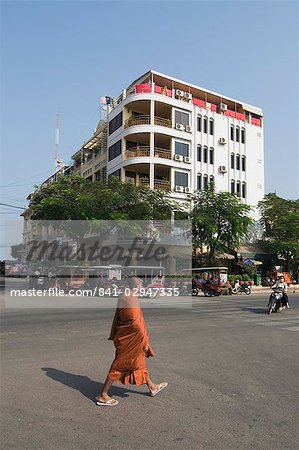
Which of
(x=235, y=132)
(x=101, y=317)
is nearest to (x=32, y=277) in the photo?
(x=101, y=317)

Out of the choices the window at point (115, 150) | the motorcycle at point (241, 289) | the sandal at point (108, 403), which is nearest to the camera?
the sandal at point (108, 403)

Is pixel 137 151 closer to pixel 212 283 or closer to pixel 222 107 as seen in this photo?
pixel 222 107

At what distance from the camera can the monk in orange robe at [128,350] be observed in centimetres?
518

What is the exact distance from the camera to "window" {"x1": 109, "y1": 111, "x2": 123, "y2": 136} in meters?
39.4

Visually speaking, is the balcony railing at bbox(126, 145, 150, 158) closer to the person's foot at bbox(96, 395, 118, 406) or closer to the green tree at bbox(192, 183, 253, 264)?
Result: the green tree at bbox(192, 183, 253, 264)

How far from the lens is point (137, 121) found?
3756cm

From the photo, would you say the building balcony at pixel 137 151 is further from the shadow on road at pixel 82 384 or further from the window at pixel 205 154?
the shadow on road at pixel 82 384

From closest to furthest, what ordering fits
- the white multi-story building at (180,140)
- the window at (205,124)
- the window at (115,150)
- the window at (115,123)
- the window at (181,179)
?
the white multi-story building at (180,140), the window at (181,179), the window at (115,150), the window at (115,123), the window at (205,124)

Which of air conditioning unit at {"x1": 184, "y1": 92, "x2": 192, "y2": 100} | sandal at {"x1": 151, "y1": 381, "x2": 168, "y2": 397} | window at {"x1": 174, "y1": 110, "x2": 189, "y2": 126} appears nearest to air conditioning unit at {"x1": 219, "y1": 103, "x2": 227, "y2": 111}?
air conditioning unit at {"x1": 184, "y1": 92, "x2": 192, "y2": 100}

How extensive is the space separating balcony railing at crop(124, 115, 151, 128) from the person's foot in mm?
34146

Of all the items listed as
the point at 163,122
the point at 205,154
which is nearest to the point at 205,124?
the point at 205,154

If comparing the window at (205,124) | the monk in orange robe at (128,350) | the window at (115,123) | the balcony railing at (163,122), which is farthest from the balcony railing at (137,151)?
the monk in orange robe at (128,350)

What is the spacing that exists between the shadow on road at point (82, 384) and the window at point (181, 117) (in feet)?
114

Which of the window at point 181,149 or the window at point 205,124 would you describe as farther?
the window at point 205,124
